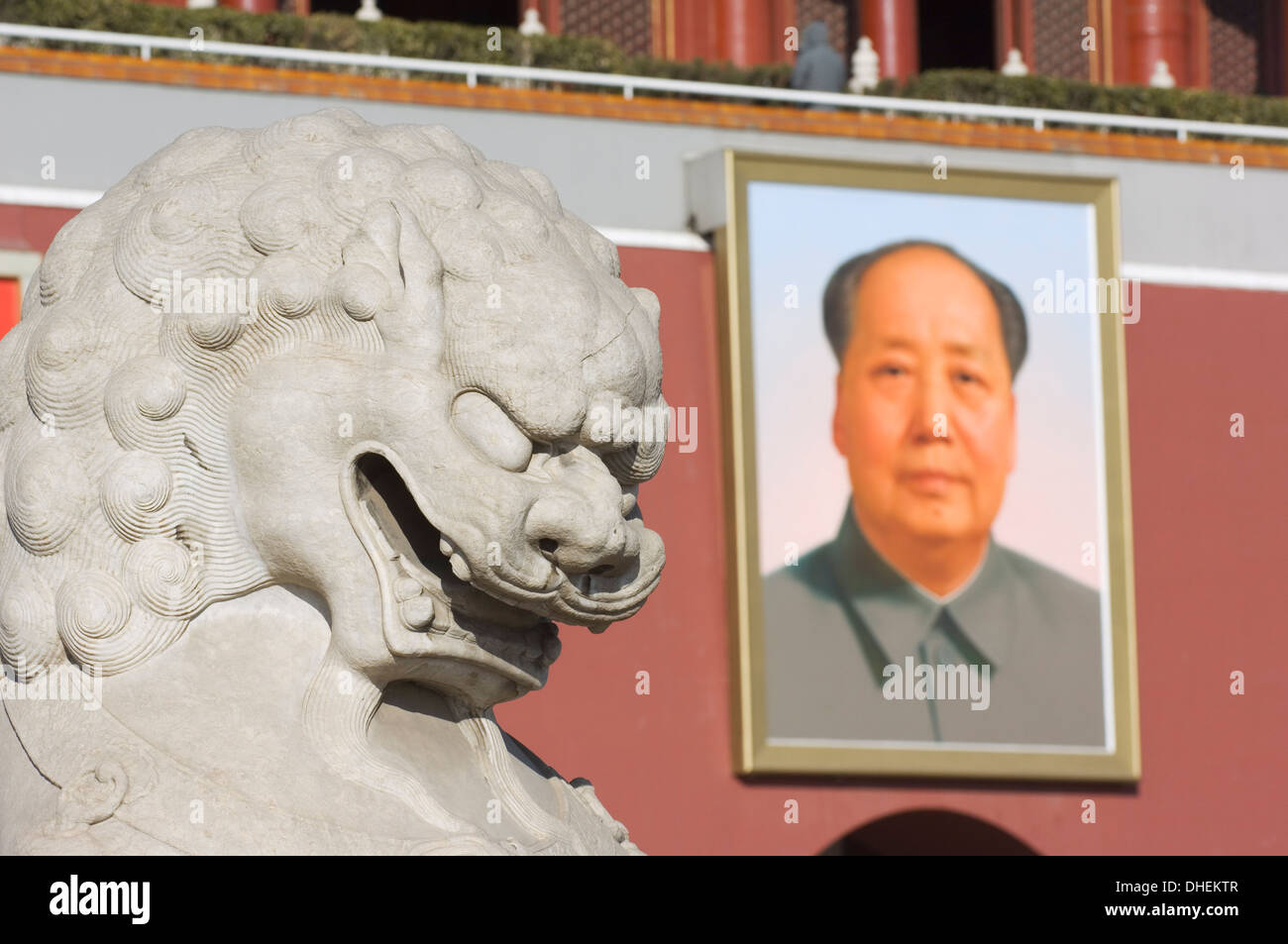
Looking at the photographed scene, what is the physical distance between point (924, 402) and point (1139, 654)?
1.88 meters

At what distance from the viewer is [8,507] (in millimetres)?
3184

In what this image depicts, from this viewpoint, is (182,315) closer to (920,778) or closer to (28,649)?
(28,649)

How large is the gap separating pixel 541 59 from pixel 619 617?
10400mm

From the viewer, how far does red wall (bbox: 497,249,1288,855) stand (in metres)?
12.9

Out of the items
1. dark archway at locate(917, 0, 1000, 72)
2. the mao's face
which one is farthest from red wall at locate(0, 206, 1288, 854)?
dark archway at locate(917, 0, 1000, 72)

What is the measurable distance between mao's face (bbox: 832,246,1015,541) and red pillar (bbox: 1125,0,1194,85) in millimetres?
4840

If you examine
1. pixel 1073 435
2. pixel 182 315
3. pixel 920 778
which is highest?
pixel 1073 435

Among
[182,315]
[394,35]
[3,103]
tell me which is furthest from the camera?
[394,35]

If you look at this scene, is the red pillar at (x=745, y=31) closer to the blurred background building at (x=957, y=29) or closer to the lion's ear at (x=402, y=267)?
the blurred background building at (x=957, y=29)

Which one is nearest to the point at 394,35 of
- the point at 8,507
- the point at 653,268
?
the point at 653,268

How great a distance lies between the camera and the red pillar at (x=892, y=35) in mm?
16984

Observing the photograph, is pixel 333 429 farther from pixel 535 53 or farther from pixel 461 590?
pixel 535 53

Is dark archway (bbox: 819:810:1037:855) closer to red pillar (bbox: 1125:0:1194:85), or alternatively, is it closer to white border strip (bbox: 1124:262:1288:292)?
white border strip (bbox: 1124:262:1288:292)
